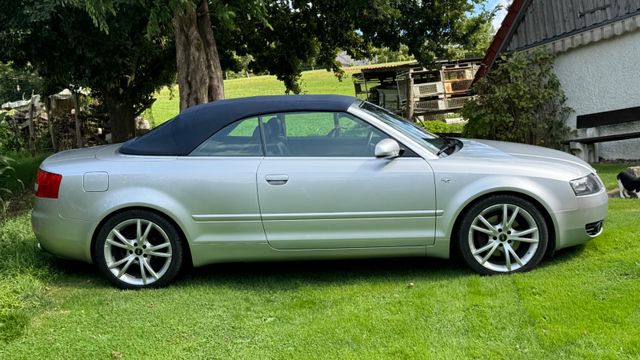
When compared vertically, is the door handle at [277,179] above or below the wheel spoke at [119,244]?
above

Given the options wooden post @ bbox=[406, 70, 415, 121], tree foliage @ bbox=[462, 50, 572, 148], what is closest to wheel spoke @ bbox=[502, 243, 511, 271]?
tree foliage @ bbox=[462, 50, 572, 148]

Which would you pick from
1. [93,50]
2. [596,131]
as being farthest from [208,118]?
[596,131]

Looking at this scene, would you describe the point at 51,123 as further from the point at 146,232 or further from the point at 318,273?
the point at 318,273

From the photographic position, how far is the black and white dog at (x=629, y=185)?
7328 mm

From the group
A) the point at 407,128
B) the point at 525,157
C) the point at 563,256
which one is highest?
the point at 407,128

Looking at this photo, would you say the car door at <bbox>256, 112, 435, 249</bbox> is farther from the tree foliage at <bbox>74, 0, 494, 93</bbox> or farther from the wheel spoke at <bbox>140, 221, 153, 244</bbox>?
the tree foliage at <bbox>74, 0, 494, 93</bbox>

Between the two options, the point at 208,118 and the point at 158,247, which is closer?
the point at 158,247

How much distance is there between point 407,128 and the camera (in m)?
5.09

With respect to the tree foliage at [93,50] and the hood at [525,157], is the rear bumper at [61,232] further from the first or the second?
the tree foliage at [93,50]

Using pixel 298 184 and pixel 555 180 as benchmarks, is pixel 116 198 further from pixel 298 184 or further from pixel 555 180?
pixel 555 180

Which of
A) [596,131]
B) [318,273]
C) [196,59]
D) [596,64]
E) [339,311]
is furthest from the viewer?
[596,64]

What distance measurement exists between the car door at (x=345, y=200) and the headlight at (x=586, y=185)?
1.15 meters

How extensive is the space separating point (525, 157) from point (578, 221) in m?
0.66

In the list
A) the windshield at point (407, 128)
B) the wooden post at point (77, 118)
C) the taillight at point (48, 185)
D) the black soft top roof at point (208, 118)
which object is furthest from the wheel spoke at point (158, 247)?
the wooden post at point (77, 118)
